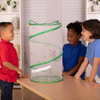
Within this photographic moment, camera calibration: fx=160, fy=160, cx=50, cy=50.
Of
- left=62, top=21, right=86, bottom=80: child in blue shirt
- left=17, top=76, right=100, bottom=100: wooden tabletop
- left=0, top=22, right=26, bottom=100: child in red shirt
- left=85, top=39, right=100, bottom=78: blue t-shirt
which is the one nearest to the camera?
left=17, top=76, right=100, bottom=100: wooden tabletop

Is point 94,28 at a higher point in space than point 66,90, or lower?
higher

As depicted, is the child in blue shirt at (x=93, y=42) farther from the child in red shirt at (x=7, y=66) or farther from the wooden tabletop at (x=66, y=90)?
the child in red shirt at (x=7, y=66)

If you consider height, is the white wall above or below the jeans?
above

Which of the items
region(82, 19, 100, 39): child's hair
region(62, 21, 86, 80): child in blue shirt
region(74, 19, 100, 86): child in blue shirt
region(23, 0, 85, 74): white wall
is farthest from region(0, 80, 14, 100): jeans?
region(23, 0, 85, 74): white wall

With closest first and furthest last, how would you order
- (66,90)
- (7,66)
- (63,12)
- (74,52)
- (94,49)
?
(66,90), (94,49), (7,66), (74,52), (63,12)

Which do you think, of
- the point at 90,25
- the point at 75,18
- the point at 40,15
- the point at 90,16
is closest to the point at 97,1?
the point at 90,16

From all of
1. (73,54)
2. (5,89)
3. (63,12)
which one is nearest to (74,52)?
(73,54)

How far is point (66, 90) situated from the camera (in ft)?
3.49

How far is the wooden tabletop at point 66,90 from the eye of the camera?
0.95 meters

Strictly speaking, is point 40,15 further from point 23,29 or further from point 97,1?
point 97,1

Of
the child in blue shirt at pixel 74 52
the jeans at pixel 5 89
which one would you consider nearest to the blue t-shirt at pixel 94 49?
the child in blue shirt at pixel 74 52

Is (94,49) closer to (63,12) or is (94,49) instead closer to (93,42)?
(93,42)

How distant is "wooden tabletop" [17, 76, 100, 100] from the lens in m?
0.95

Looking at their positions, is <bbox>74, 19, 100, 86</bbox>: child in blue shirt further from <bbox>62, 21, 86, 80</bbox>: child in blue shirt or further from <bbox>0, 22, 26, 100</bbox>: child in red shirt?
<bbox>0, 22, 26, 100</bbox>: child in red shirt
